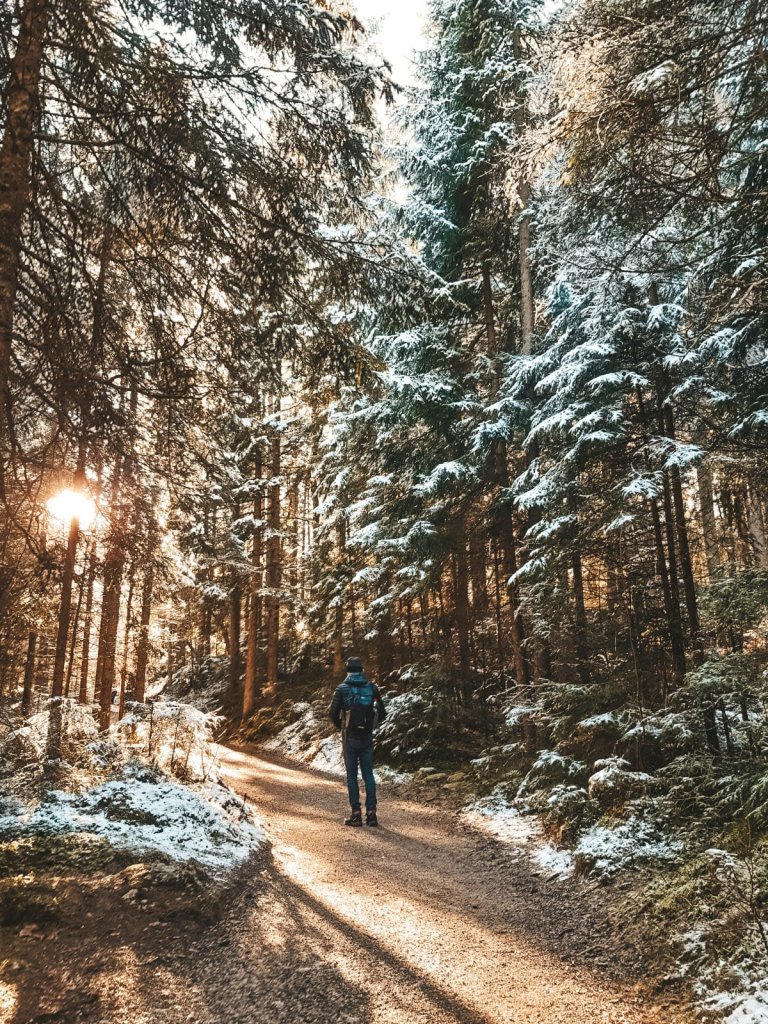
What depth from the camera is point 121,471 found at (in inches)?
223

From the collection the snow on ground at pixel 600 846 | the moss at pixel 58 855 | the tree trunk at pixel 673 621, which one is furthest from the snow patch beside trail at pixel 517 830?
the moss at pixel 58 855

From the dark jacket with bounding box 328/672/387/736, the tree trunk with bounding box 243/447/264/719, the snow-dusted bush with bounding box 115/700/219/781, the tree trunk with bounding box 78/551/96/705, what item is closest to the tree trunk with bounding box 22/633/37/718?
the tree trunk with bounding box 78/551/96/705

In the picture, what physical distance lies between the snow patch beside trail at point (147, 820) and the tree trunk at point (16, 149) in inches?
139

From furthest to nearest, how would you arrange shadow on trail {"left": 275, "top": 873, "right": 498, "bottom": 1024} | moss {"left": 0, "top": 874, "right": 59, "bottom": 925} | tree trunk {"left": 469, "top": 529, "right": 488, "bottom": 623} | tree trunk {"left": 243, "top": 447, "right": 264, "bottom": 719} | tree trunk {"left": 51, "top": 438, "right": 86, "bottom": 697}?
1. tree trunk {"left": 243, "top": 447, "right": 264, "bottom": 719}
2. tree trunk {"left": 469, "top": 529, "right": 488, "bottom": 623}
3. tree trunk {"left": 51, "top": 438, "right": 86, "bottom": 697}
4. moss {"left": 0, "top": 874, "right": 59, "bottom": 925}
5. shadow on trail {"left": 275, "top": 873, "right": 498, "bottom": 1024}

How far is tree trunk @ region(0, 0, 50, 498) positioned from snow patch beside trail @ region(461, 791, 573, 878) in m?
6.49

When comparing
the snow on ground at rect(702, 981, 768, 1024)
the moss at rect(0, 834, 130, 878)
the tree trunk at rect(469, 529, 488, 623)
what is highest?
the tree trunk at rect(469, 529, 488, 623)

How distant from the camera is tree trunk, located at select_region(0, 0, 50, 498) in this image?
4.18 m

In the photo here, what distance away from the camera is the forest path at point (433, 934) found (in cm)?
360

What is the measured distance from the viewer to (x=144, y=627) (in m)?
10.6

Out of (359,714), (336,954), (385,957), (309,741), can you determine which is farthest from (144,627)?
(385,957)

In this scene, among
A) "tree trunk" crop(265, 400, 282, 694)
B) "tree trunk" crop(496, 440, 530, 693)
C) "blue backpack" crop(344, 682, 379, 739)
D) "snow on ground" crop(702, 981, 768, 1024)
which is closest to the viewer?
"snow on ground" crop(702, 981, 768, 1024)

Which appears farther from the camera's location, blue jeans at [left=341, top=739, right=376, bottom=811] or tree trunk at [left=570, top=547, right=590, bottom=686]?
tree trunk at [left=570, top=547, right=590, bottom=686]

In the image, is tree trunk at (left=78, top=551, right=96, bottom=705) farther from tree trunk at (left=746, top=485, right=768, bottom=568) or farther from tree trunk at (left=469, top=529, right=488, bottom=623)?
tree trunk at (left=746, top=485, right=768, bottom=568)

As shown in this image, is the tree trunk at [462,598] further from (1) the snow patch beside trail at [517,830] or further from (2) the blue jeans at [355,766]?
(2) the blue jeans at [355,766]
